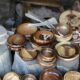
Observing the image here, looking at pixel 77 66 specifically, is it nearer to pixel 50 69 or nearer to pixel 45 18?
pixel 50 69

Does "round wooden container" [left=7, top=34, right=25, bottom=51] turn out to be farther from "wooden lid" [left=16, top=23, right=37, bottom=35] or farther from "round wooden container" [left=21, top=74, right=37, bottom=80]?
"round wooden container" [left=21, top=74, right=37, bottom=80]

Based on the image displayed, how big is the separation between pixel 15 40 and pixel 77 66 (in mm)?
398

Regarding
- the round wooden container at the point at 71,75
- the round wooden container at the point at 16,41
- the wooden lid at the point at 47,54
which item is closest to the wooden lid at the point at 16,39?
the round wooden container at the point at 16,41

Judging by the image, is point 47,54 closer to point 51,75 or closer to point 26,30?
point 51,75

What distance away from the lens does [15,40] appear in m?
1.48

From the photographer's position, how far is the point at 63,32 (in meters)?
1.55

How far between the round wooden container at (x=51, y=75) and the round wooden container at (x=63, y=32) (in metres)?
0.22

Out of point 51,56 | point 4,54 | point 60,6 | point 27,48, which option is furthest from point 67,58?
point 60,6

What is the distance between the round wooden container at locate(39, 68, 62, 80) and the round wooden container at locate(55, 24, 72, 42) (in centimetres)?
22

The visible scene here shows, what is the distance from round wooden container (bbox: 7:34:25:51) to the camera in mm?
1441

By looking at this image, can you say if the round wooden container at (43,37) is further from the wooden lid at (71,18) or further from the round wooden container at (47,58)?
the wooden lid at (71,18)

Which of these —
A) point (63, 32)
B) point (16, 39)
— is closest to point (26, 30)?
point (16, 39)

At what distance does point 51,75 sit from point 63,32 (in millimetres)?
307

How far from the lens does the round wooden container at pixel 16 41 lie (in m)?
1.44
